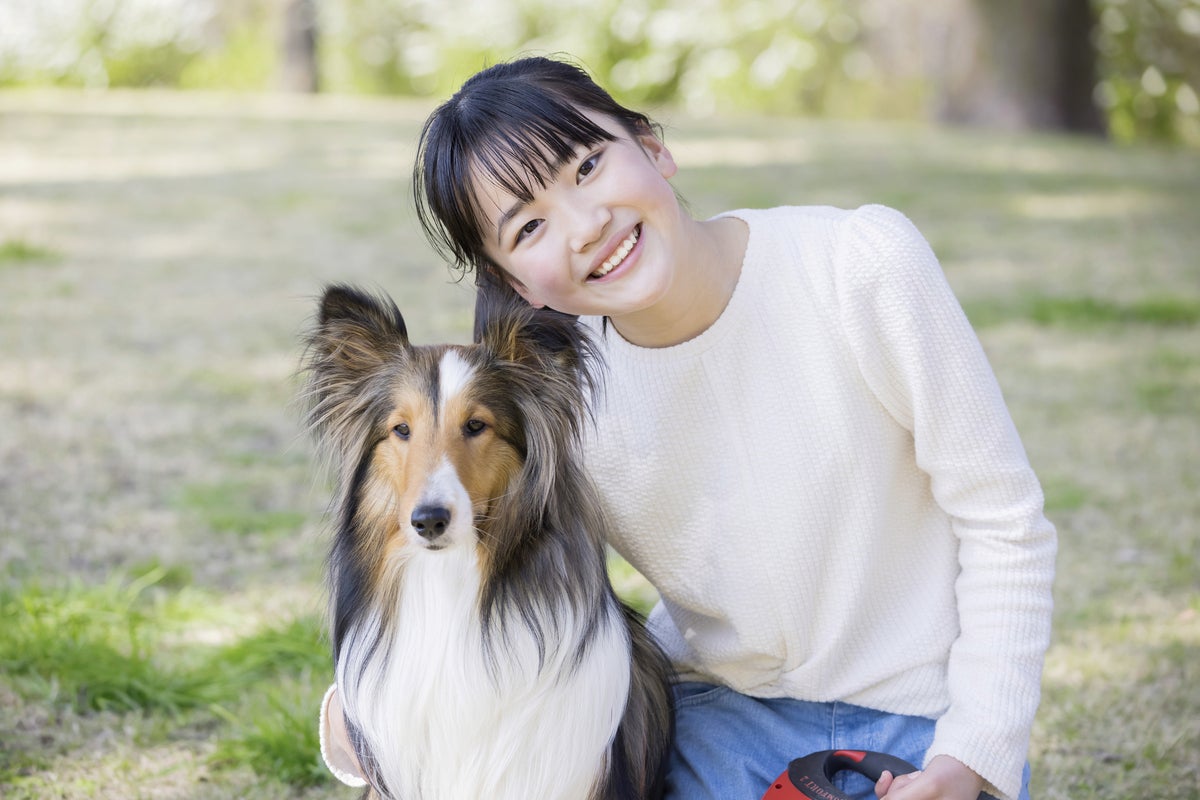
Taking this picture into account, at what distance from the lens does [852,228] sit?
Answer: 2244 millimetres

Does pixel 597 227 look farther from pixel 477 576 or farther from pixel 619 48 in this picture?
pixel 619 48

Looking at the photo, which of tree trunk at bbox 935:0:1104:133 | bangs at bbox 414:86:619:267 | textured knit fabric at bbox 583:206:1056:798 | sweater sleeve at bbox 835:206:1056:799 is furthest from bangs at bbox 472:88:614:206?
tree trunk at bbox 935:0:1104:133

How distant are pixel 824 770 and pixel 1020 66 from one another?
11.4 metres

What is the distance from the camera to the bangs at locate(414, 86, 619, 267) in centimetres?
218

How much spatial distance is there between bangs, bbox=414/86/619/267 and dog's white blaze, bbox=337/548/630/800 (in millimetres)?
658

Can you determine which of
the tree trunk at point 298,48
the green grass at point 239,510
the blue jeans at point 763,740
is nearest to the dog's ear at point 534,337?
the blue jeans at point 763,740

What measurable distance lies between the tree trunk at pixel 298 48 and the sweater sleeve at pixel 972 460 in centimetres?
→ 1575

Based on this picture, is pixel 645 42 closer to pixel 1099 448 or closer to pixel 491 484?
pixel 1099 448

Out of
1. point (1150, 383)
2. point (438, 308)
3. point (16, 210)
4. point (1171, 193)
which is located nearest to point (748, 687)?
point (1150, 383)

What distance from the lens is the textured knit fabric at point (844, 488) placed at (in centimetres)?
220

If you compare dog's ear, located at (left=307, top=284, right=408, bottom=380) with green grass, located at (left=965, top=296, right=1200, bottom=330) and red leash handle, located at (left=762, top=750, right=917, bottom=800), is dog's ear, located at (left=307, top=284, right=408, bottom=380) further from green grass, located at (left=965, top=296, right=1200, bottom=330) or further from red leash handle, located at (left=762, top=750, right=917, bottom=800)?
green grass, located at (left=965, top=296, right=1200, bottom=330)

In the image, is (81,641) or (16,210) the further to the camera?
(16,210)

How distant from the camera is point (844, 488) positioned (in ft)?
7.58

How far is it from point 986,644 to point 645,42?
15.7 metres
